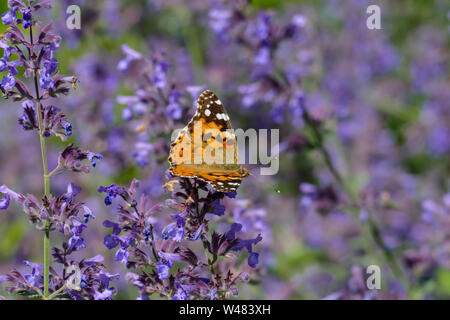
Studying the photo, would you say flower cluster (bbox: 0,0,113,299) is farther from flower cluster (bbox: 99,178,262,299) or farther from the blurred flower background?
the blurred flower background

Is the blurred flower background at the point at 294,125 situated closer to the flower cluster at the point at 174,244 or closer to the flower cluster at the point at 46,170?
the flower cluster at the point at 174,244

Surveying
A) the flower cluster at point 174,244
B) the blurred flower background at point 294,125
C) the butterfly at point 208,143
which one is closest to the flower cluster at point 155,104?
the blurred flower background at point 294,125

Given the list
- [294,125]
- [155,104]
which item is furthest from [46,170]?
[294,125]

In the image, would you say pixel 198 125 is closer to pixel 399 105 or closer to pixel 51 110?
pixel 51 110

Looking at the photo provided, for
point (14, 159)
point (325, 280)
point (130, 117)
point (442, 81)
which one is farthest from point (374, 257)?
point (14, 159)

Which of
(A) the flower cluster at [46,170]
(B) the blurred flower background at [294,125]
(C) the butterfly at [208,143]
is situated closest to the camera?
(A) the flower cluster at [46,170]

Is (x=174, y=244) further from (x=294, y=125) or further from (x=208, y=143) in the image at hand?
(x=294, y=125)
